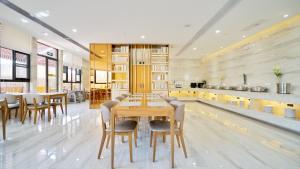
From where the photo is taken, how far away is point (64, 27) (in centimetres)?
567

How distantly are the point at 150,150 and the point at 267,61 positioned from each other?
4957mm

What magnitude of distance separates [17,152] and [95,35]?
4.75 meters

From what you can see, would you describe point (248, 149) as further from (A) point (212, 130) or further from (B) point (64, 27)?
(B) point (64, 27)

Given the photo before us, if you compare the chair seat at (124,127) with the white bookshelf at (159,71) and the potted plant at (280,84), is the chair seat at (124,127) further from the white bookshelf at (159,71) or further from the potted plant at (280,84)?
the white bookshelf at (159,71)

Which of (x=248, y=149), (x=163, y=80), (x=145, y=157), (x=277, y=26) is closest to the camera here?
(x=145, y=157)

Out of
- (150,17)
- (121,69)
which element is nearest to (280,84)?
(150,17)

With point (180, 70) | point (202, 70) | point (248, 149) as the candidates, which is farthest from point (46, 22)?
point (202, 70)

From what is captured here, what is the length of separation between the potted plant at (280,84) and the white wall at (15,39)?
8658mm

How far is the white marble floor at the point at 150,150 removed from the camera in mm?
2436

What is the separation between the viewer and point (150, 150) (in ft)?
9.84

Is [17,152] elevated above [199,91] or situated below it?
below

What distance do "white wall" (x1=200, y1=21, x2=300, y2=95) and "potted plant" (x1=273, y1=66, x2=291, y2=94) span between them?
0.10 m

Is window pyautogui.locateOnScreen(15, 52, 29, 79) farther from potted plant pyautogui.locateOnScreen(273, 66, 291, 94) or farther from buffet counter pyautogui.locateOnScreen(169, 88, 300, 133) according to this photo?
potted plant pyautogui.locateOnScreen(273, 66, 291, 94)

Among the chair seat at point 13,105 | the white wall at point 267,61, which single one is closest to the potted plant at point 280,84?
the white wall at point 267,61
